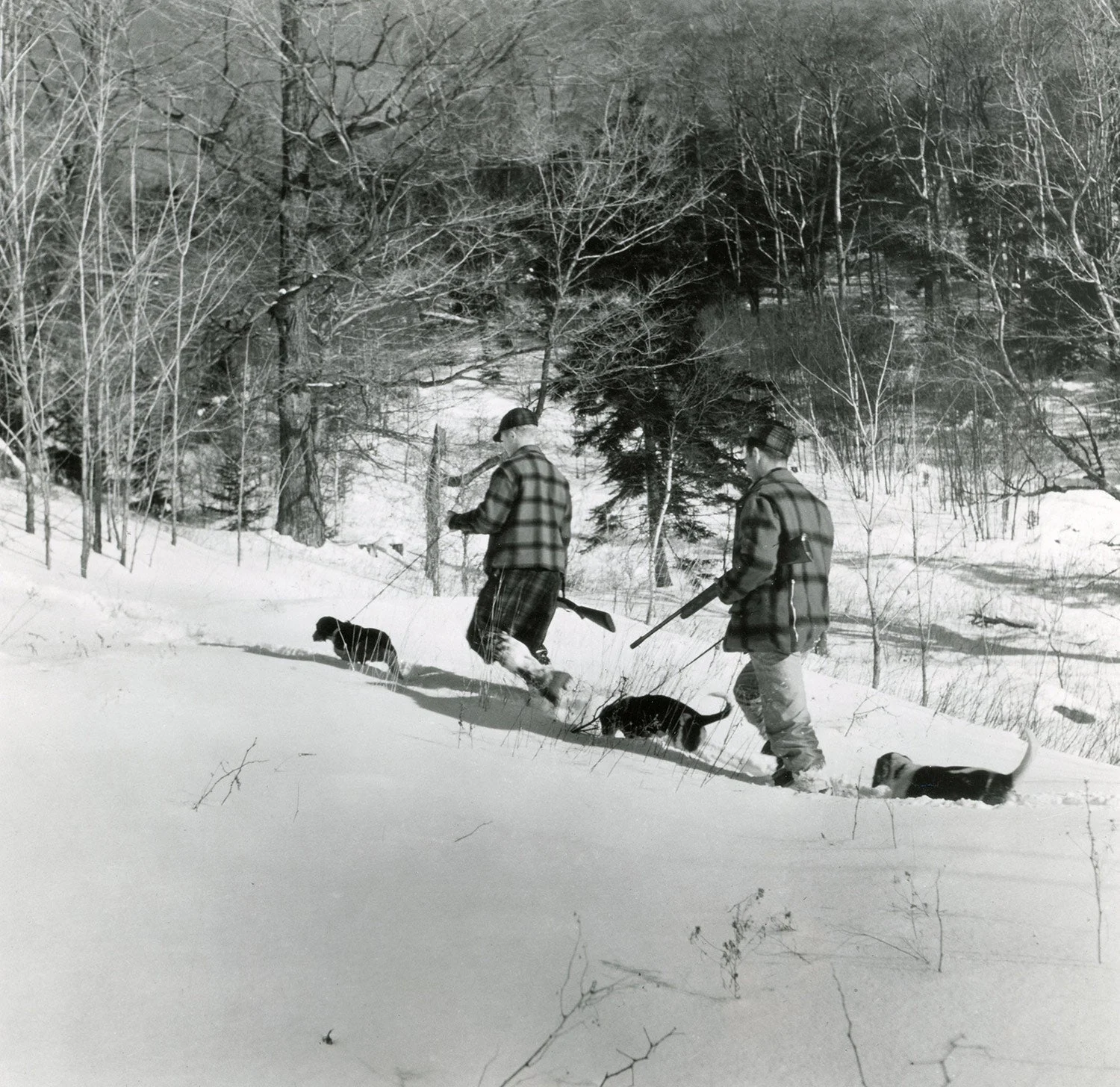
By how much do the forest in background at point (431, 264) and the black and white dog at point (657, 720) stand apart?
22.1ft

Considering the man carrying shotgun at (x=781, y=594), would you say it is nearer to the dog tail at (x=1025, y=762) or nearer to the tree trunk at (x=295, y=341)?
the dog tail at (x=1025, y=762)

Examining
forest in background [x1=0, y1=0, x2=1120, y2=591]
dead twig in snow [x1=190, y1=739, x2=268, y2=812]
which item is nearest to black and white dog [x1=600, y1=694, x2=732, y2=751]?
dead twig in snow [x1=190, y1=739, x2=268, y2=812]

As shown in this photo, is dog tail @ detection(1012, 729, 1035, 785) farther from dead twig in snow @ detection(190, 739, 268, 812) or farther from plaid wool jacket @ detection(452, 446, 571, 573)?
dead twig in snow @ detection(190, 739, 268, 812)

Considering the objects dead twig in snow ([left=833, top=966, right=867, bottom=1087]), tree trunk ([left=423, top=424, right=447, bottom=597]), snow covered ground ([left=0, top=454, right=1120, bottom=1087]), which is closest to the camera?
dead twig in snow ([left=833, top=966, right=867, bottom=1087])

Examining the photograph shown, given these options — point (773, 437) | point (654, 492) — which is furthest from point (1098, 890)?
point (654, 492)

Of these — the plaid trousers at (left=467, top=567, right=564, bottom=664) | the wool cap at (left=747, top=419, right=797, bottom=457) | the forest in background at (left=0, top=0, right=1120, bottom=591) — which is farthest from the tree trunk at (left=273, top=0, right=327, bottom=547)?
the wool cap at (left=747, top=419, right=797, bottom=457)

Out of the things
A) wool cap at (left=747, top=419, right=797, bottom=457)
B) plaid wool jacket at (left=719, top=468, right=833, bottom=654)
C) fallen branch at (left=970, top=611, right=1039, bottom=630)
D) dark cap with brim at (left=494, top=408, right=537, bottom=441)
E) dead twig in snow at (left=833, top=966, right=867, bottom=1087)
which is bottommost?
fallen branch at (left=970, top=611, right=1039, bottom=630)

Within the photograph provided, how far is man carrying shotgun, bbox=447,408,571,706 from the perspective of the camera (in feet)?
16.7

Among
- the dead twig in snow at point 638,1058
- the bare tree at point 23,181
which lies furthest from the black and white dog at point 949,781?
the bare tree at point 23,181

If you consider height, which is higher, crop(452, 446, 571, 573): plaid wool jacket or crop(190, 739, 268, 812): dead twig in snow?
crop(452, 446, 571, 573): plaid wool jacket

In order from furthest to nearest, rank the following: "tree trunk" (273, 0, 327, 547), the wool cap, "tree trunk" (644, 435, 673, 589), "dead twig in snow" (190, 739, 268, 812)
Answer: "tree trunk" (644, 435, 673, 589)
"tree trunk" (273, 0, 327, 547)
the wool cap
"dead twig in snow" (190, 739, 268, 812)

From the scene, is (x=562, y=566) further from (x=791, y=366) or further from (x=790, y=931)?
(x=791, y=366)

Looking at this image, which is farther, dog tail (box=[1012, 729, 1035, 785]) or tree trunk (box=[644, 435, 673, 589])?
tree trunk (box=[644, 435, 673, 589])

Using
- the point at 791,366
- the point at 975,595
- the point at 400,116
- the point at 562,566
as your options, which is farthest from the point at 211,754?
the point at 791,366
